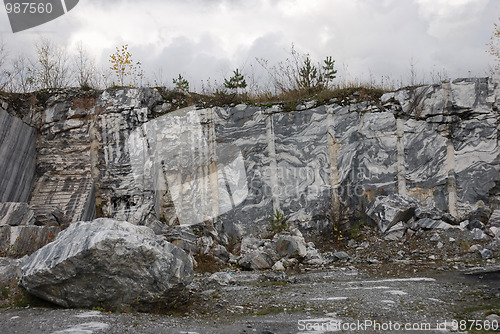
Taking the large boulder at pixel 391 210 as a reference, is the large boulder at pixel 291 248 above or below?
below

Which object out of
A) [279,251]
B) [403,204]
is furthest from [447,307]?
[403,204]

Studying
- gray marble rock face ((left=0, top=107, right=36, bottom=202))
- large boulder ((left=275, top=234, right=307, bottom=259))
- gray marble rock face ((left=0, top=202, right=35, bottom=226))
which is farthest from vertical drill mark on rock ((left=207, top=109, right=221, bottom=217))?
gray marble rock face ((left=0, top=107, right=36, bottom=202))

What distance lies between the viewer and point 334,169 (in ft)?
33.7

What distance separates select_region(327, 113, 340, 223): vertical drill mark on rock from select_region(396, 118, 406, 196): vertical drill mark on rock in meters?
1.51

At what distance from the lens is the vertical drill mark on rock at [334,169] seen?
10062mm

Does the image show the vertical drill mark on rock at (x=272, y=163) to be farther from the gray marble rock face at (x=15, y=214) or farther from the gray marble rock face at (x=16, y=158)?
the gray marble rock face at (x=16, y=158)

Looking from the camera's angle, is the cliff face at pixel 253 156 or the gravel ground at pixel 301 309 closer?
the gravel ground at pixel 301 309

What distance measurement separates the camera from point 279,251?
8.03 meters

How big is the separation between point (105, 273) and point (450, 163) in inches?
339

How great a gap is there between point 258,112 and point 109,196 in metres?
4.52

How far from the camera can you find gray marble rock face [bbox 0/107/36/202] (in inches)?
368

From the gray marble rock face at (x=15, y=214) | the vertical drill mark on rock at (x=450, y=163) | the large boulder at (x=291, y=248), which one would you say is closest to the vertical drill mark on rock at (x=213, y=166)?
the large boulder at (x=291, y=248)

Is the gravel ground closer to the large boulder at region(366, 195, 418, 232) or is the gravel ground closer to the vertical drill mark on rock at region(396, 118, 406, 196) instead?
the large boulder at region(366, 195, 418, 232)

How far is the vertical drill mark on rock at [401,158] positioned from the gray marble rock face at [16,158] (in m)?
9.32
